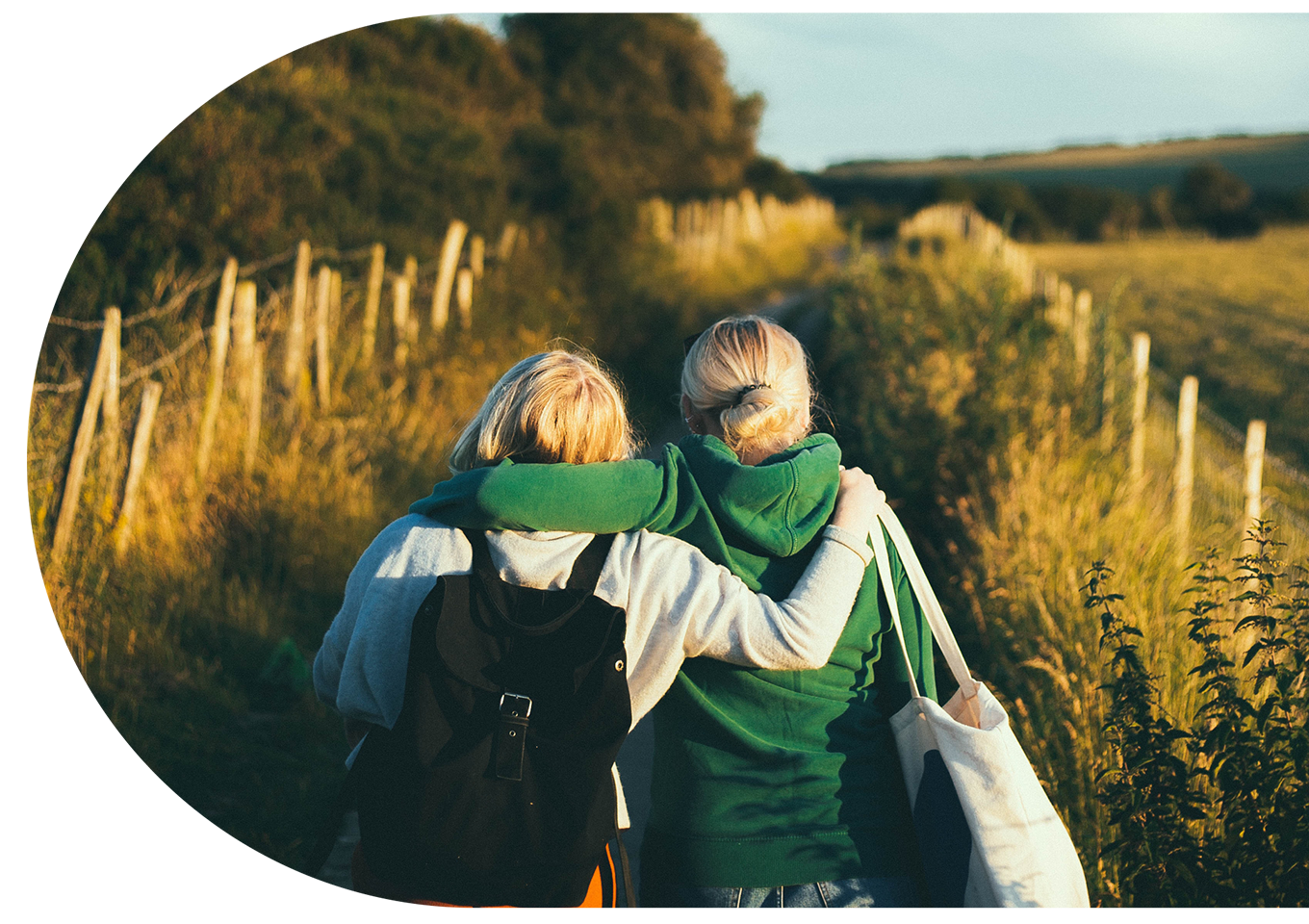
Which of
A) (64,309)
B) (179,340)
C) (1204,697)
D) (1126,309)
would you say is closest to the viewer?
(1204,697)

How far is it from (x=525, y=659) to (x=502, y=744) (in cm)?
14

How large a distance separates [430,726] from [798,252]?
29134 mm

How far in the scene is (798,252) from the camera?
29672 mm

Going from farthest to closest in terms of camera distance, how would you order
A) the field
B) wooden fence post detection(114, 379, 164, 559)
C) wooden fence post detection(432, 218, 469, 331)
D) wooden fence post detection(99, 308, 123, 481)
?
the field, wooden fence post detection(432, 218, 469, 331), wooden fence post detection(114, 379, 164, 559), wooden fence post detection(99, 308, 123, 481)

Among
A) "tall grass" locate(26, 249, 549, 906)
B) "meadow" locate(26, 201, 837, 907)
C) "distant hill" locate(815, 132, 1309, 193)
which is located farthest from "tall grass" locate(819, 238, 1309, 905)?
"distant hill" locate(815, 132, 1309, 193)

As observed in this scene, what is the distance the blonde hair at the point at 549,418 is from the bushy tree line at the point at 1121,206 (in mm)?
55781

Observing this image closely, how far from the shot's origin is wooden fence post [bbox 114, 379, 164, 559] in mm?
4875

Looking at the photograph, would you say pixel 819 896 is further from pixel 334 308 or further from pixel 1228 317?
pixel 1228 317

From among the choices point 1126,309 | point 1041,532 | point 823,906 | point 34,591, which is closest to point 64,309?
point 34,591

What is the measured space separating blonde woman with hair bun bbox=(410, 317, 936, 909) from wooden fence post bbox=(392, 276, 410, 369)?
6754 mm

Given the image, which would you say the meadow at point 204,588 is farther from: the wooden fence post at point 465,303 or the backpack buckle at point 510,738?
the backpack buckle at point 510,738

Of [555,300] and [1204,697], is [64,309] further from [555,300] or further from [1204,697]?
[1204,697]

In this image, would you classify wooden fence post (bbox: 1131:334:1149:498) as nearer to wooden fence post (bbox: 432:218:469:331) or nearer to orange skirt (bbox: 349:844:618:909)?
orange skirt (bbox: 349:844:618:909)

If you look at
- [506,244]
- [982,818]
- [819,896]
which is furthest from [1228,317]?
[819,896]
